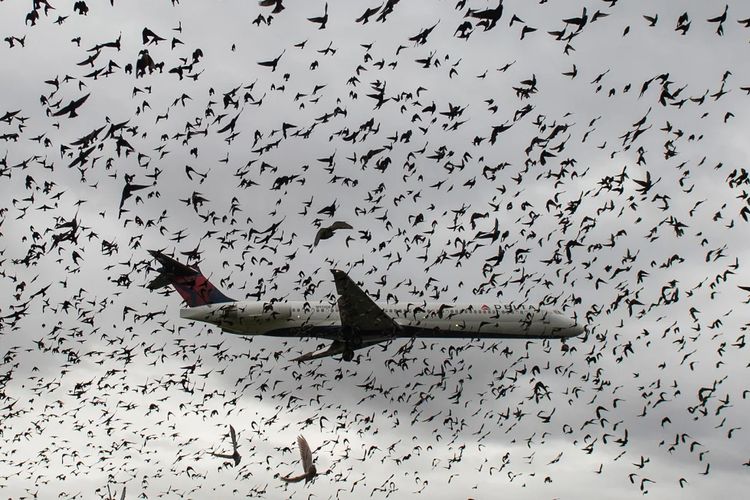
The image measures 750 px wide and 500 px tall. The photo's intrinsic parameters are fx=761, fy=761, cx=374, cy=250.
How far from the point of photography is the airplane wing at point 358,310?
6316cm

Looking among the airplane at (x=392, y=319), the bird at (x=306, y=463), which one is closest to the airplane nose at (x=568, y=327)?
the airplane at (x=392, y=319)

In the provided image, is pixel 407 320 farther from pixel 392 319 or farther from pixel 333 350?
pixel 333 350

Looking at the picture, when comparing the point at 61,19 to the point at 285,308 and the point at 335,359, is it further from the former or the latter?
the point at 335,359

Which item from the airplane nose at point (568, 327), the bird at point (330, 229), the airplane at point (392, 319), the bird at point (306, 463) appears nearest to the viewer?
the bird at point (330, 229)

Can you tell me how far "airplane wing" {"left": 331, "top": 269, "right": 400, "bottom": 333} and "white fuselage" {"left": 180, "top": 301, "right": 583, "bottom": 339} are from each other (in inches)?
143

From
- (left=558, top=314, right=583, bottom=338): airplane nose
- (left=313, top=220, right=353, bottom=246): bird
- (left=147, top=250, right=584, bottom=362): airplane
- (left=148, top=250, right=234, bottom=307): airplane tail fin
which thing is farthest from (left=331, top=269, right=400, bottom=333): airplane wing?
(left=313, top=220, right=353, bottom=246): bird

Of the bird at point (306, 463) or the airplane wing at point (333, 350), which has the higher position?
the airplane wing at point (333, 350)

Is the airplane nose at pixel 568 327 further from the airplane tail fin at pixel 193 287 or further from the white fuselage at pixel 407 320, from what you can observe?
the airplane tail fin at pixel 193 287

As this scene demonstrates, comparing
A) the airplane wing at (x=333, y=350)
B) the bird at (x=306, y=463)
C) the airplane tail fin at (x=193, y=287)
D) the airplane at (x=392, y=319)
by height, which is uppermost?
the airplane tail fin at (x=193, y=287)

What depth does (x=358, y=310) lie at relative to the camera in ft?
218

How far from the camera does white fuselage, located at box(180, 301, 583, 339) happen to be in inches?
2844

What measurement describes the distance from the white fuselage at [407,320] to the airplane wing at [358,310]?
11.9ft

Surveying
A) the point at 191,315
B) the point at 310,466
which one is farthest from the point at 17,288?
the point at 191,315

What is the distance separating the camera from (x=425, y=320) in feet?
239
